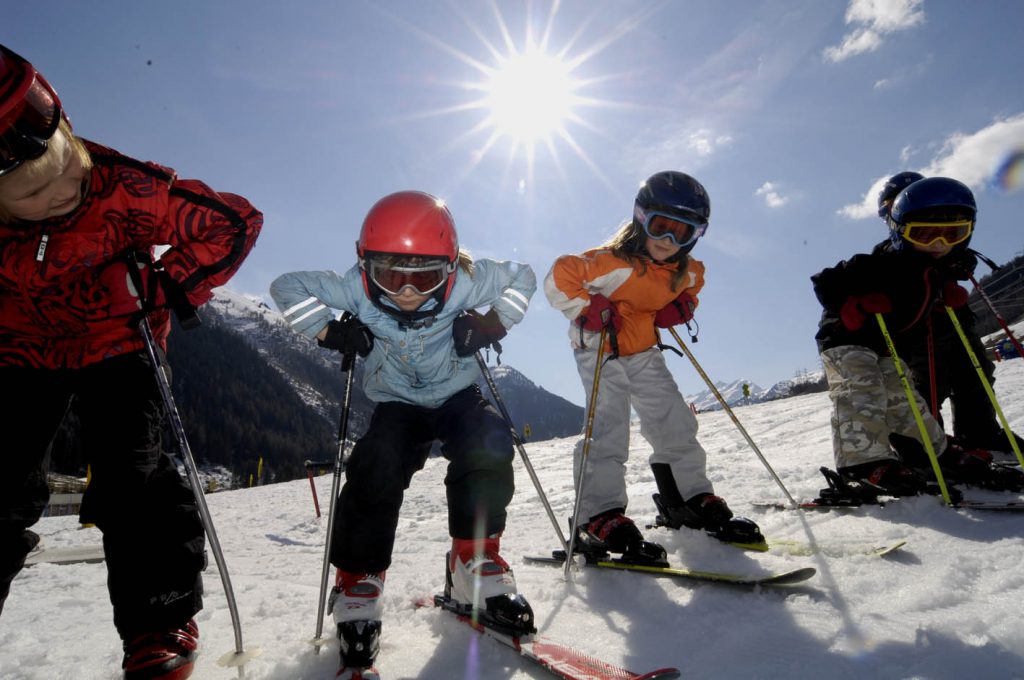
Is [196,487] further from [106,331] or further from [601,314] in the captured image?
[601,314]

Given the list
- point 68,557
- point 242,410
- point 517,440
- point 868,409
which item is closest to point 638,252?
point 517,440

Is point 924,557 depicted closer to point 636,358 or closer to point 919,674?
point 919,674

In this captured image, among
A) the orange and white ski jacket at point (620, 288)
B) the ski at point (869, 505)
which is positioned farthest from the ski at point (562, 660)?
the ski at point (869, 505)

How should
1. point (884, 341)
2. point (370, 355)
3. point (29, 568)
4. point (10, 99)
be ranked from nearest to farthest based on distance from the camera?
point (10, 99) → point (370, 355) → point (29, 568) → point (884, 341)

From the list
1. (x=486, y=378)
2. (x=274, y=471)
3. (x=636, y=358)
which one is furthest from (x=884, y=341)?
(x=274, y=471)

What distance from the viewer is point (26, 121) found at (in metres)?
1.85

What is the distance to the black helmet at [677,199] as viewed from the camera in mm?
3859

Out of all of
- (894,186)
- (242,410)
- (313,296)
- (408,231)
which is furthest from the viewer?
(242,410)

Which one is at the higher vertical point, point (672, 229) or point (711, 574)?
point (672, 229)

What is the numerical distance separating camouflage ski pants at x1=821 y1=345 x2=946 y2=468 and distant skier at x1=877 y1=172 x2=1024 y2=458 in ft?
0.78

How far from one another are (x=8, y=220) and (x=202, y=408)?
118 m

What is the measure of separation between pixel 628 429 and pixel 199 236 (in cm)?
308

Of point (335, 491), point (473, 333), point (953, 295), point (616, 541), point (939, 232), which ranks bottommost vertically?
point (616, 541)

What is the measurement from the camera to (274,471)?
9606 centimetres
